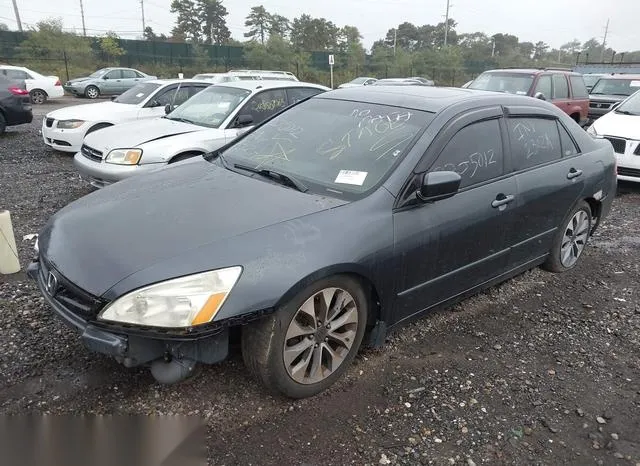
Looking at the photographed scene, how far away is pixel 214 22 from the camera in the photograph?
59656 mm

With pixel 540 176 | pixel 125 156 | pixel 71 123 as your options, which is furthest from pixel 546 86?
pixel 71 123

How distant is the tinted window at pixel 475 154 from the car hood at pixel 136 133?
4.14 meters

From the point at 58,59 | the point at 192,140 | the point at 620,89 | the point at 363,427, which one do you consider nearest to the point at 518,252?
the point at 363,427

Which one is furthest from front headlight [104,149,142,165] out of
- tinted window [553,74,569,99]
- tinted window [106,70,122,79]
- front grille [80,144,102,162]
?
tinted window [106,70,122,79]

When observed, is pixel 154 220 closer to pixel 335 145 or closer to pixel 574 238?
pixel 335 145

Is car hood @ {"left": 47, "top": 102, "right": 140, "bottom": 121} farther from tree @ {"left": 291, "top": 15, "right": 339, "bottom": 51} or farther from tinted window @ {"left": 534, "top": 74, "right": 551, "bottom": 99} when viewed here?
tree @ {"left": 291, "top": 15, "right": 339, "bottom": 51}

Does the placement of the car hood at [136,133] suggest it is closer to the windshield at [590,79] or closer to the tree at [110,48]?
the windshield at [590,79]

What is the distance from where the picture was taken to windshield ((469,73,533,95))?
34.1ft

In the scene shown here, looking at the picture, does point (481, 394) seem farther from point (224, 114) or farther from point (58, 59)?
point (58, 59)

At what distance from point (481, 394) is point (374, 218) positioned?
3.94 ft

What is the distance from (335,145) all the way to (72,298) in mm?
1813

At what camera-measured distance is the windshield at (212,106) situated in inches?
268

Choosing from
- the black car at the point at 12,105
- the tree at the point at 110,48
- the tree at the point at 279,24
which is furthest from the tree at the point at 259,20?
the black car at the point at 12,105

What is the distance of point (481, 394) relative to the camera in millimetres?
2871
